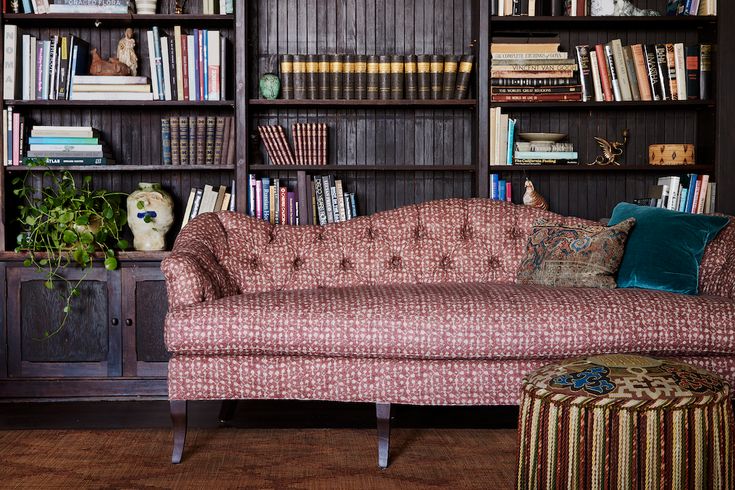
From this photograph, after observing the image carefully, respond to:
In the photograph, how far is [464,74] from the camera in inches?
146

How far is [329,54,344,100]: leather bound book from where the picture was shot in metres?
3.69

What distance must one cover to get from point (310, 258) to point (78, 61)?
1.44 meters

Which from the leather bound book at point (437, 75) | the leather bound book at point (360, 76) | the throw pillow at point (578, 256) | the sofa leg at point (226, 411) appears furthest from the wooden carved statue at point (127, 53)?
the throw pillow at point (578, 256)

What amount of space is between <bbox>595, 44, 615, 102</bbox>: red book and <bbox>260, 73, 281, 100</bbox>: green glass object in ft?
4.78

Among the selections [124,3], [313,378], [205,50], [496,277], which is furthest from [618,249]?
[124,3]

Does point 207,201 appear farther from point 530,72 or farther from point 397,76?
point 530,72

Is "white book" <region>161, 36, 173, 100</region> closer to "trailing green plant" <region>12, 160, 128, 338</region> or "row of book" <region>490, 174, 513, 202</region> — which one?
"trailing green plant" <region>12, 160, 128, 338</region>

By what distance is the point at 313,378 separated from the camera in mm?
2568

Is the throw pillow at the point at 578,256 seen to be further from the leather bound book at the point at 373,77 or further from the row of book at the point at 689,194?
the leather bound book at the point at 373,77

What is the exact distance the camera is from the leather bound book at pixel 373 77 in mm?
3707

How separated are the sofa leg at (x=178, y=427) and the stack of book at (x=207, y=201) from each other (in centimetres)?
133

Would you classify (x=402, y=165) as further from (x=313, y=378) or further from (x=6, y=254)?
(x=6, y=254)

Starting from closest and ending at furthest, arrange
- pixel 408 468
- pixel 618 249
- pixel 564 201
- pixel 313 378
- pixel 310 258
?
pixel 408 468, pixel 313 378, pixel 618 249, pixel 310 258, pixel 564 201

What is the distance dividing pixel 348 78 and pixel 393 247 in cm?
91
